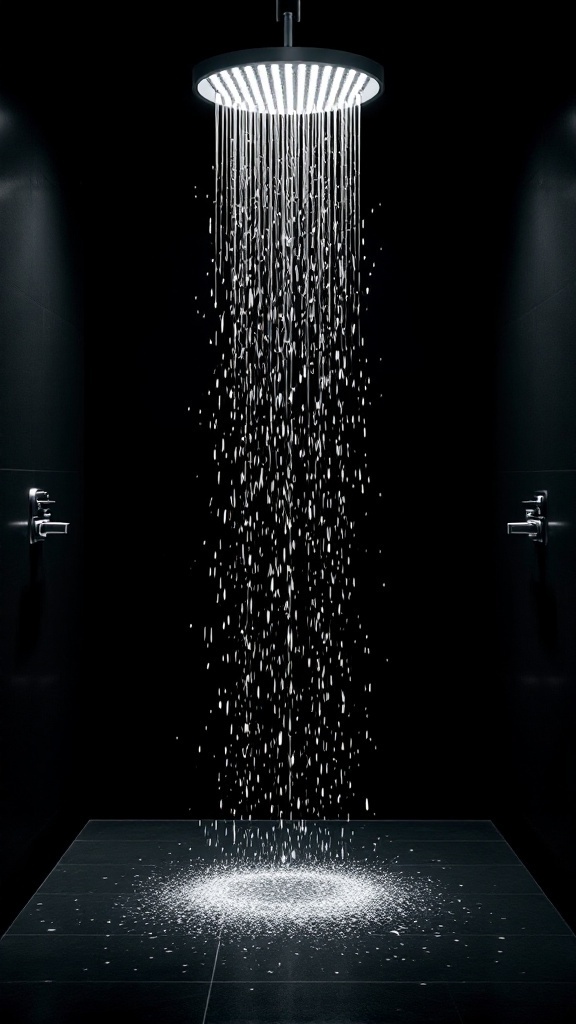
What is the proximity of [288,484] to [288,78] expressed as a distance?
1.31 m

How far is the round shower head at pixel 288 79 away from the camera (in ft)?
8.09

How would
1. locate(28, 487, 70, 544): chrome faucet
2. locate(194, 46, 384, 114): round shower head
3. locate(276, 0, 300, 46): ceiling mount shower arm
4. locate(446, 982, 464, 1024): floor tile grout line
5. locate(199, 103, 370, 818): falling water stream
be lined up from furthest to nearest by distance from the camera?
locate(199, 103, 370, 818): falling water stream, locate(28, 487, 70, 544): chrome faucet, locate(276, 0, 300, 46): ceiling mount shower arm, locate(194, 46, 384, 114): round shower head, locate(446, 982, 464, 1024): floor tile grout line

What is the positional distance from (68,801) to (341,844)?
820 mm

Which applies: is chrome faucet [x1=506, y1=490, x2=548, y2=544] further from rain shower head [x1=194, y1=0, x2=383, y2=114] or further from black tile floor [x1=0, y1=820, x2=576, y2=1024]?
rain shower head [x1=194, y1=0, x2=383, y2=114]

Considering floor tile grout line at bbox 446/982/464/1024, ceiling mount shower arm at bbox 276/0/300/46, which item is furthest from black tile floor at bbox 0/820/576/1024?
ceiling mount shower arm at bbox 276/0/300/46

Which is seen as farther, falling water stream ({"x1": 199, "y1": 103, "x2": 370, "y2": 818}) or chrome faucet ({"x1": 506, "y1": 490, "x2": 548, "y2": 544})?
falling water stream ({"x1": 199, "y1": 103, "x2": 370, "y2": 818})

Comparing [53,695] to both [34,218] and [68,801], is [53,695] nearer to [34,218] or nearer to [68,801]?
[68,801]

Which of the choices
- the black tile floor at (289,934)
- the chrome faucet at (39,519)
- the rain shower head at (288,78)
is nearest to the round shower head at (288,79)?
the rain shower head at (288,78)

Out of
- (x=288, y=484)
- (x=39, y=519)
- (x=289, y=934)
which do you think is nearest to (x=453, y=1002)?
(x=289, y=934)

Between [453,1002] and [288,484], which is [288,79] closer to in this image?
[288,484]

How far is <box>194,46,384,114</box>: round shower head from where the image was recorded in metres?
2.46

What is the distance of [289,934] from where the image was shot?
2.53 m

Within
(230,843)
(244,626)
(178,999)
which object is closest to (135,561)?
(244,626)

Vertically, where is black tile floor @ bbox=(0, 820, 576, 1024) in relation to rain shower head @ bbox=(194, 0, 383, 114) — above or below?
below
